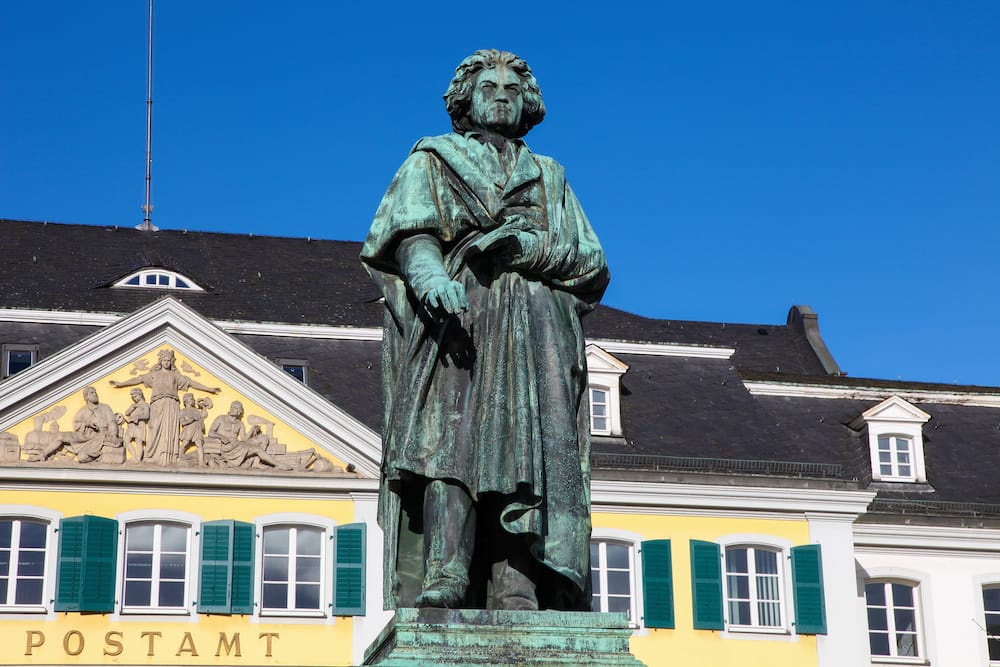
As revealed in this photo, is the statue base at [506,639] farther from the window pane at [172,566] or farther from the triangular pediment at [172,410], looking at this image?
the triangular pediment at [172,410]

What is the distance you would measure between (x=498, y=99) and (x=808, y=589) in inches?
957

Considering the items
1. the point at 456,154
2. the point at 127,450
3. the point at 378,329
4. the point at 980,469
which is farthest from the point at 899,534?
the point at 456,154

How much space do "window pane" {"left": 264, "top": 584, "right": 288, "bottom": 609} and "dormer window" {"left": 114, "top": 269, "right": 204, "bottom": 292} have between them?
7036 millimetres

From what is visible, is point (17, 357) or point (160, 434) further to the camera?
point (17, 357)

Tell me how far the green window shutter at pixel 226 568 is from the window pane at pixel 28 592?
2.33 metres

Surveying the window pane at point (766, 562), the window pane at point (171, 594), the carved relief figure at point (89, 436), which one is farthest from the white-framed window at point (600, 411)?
the carved relief figure at point (89, 436)

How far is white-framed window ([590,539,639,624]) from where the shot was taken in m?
30.3

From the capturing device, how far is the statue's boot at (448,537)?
693 centimetres

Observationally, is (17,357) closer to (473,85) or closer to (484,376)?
(473,85)

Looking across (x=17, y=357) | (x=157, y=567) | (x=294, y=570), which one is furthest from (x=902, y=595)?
(x=17, y=357)

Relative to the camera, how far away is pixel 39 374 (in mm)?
29531

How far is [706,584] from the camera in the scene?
1212 inches

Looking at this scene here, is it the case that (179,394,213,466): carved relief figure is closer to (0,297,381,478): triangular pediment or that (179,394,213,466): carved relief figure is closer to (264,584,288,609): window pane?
(0,297,381,478): triangular pediment

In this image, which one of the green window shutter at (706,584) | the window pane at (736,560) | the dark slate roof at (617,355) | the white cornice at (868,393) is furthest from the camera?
the white cornice at (868,393)
